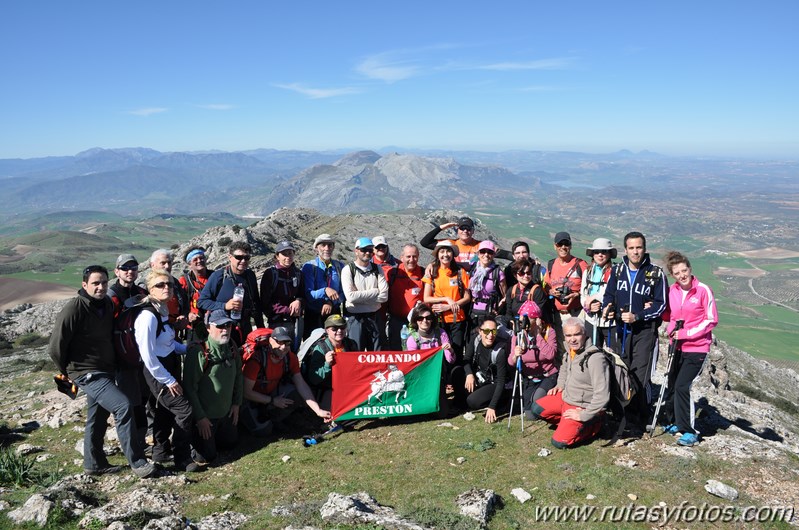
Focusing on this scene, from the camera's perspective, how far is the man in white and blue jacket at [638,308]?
9.36 metres

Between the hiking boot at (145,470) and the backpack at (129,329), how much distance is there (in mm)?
1754

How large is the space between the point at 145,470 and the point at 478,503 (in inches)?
215

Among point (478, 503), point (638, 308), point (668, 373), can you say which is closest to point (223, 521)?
point (478, 503)

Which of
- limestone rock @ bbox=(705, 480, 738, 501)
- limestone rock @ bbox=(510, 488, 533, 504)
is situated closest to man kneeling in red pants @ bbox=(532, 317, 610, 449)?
limestone rock @ bbox=(510, 488, 533, 504)

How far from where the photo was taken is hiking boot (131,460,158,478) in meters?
7.99

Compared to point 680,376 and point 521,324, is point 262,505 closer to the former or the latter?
point 521,324

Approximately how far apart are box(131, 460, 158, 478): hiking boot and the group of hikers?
0.03m

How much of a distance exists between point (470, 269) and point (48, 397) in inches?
580

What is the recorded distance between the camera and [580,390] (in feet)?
29.5

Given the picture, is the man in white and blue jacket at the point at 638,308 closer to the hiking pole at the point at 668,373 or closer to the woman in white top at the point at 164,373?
the hiking pole at the point at 668,373

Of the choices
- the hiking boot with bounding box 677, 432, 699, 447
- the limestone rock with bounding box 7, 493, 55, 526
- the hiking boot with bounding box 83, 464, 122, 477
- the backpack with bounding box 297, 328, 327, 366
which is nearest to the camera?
the limestone rock with bounding box 7, 493, 55, 526

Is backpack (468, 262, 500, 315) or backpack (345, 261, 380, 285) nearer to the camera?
backpack (468, 262, 500, 315)

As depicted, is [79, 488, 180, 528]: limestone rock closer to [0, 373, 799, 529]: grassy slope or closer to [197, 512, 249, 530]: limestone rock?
[0, 373, 799, 529]: grassy slope

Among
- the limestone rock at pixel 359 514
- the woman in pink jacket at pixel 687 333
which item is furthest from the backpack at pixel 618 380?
the limestone rock at pixel 359 514
